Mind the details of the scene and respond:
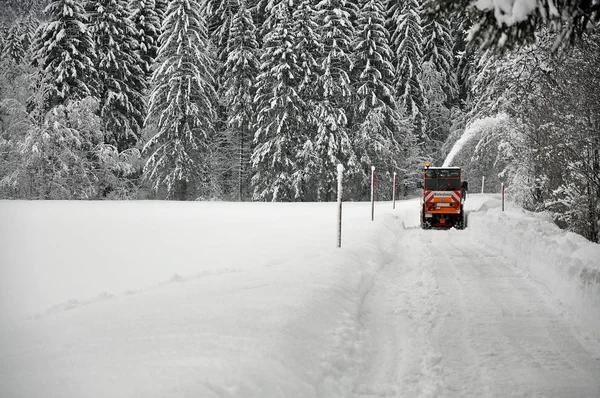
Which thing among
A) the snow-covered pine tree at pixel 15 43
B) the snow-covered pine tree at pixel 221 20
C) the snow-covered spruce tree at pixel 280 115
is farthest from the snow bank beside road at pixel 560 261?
the snow-covered pine tree at pixel 15 43

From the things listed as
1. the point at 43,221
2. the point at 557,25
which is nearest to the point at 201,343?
the point at 557,25

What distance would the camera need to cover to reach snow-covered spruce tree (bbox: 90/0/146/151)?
30312 millimetres

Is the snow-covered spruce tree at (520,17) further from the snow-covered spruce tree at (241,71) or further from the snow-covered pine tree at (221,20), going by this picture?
the snow-covered pine tree at (221,20)

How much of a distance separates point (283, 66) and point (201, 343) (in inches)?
1065

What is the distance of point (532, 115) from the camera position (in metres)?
12.7

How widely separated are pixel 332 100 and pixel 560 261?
2630 cm

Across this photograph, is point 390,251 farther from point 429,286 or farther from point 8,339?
point 8,339

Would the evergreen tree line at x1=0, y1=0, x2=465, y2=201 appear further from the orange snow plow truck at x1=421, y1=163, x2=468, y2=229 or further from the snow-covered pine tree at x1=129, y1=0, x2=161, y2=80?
the orange snow plow truck at x1=421, y1=163, x2=468, y2=229

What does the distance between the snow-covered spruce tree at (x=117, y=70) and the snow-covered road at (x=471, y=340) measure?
28.4m

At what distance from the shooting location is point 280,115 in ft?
96.4

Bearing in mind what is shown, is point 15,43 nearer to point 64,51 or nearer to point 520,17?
point 64,51

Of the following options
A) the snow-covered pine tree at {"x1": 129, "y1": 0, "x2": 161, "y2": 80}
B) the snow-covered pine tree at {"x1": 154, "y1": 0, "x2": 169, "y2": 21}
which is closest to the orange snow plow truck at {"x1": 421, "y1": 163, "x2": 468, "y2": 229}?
the snow-covered pine tree at {"x1": 129, "y1": 0, "x2": 161, "y2": 80}

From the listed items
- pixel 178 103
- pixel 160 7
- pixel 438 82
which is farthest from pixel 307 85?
pixel 438 82

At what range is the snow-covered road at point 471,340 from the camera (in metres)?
3.66
